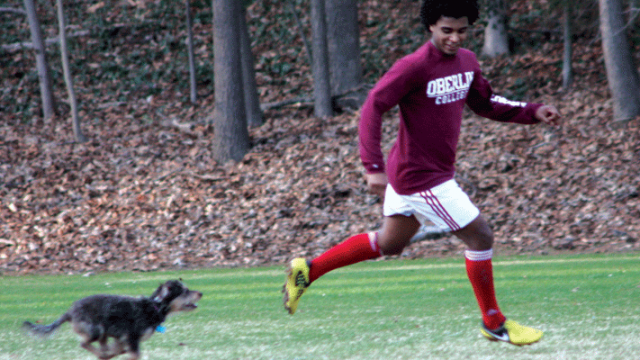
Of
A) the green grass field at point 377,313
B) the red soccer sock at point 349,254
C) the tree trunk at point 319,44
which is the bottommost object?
the green grass field at point 377,313

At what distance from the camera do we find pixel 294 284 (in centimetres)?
509

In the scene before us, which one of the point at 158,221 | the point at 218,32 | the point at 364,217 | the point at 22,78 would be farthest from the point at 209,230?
the point at 22,78

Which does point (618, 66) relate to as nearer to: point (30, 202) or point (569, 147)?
point (569, 147)

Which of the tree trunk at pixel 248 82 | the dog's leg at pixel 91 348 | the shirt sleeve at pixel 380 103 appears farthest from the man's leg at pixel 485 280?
the tree trunk at pixel 248 82

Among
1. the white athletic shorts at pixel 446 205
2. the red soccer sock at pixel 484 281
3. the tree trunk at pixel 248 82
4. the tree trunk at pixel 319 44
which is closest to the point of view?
the white athletic shorts at pixel 446 205

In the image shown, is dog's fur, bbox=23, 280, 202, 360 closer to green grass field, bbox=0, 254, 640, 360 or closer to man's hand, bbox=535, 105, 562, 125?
green grass field, bbox=0, 254, 640, 360

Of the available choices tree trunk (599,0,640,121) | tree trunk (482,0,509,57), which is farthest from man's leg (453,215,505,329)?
tree trunk (482,0,509,57)

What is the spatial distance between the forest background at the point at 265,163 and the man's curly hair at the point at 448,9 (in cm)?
719

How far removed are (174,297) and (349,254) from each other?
125 cm

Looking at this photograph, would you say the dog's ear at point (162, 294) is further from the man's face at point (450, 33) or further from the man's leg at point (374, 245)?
the man's face at point (450, 33)

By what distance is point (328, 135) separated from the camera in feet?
52.5

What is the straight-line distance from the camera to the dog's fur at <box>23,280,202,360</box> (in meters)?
4.38

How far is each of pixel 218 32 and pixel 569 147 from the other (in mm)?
7668

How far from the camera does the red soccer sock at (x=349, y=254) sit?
5012 millimetres
